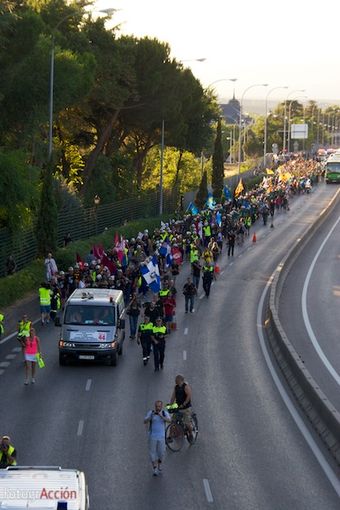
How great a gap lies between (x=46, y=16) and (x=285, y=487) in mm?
43085

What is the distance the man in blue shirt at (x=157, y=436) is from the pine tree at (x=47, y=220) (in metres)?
24.2

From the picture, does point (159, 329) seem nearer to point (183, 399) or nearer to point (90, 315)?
point (90, 315)

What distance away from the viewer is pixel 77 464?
17609mm

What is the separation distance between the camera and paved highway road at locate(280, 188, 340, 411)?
92.2 feet

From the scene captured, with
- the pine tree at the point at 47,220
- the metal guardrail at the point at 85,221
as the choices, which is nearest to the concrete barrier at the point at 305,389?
the pine tree at the point at 47,220

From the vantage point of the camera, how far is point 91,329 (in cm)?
2620

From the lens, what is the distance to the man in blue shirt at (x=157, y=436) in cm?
1694

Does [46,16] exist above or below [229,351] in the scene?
above

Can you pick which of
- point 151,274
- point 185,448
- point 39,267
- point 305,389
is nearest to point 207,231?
point 39,267

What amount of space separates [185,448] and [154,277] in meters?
17.3

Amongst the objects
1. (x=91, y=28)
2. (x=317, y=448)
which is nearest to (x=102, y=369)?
(x=317, y=448)

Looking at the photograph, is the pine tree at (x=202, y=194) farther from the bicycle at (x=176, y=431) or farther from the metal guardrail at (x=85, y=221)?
the bicycle at (x=176, y=431)

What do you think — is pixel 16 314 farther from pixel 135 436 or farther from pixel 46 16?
pixel 46 16

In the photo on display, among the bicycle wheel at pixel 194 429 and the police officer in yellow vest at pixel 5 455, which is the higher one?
the police officer in yellow vest at pixel 5 455
